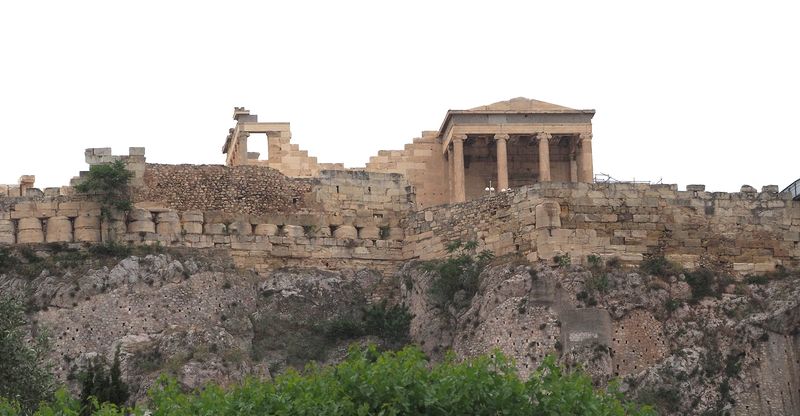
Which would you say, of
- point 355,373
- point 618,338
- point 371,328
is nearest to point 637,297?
point 618,338

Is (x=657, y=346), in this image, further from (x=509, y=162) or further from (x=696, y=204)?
(x=509, y=162)

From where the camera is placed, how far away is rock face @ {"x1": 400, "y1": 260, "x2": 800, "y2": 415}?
50.2m

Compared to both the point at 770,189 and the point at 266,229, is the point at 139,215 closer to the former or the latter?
the point at 266,229

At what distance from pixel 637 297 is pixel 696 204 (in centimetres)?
393

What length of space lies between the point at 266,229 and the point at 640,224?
9.62m

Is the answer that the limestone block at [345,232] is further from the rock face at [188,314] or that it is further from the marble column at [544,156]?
the marble column at [544,156]

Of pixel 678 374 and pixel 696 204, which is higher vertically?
pixel 696 204

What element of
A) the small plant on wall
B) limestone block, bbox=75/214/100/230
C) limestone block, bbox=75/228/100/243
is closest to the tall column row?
the small plant on wall

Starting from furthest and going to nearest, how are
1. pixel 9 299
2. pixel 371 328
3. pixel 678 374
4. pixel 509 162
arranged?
pixel 509 162 < pixel 371 328 < pixel 678 374 < pixel 9 299

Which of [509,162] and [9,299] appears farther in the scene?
[509,162]

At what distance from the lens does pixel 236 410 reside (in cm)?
3931

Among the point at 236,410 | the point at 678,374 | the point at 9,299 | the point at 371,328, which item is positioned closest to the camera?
the point at 236,410

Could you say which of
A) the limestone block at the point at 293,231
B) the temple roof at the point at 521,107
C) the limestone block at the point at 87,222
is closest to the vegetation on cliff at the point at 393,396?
the limestone block at the point at 87,222

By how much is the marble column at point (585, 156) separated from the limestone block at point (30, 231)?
1847 centimetres
